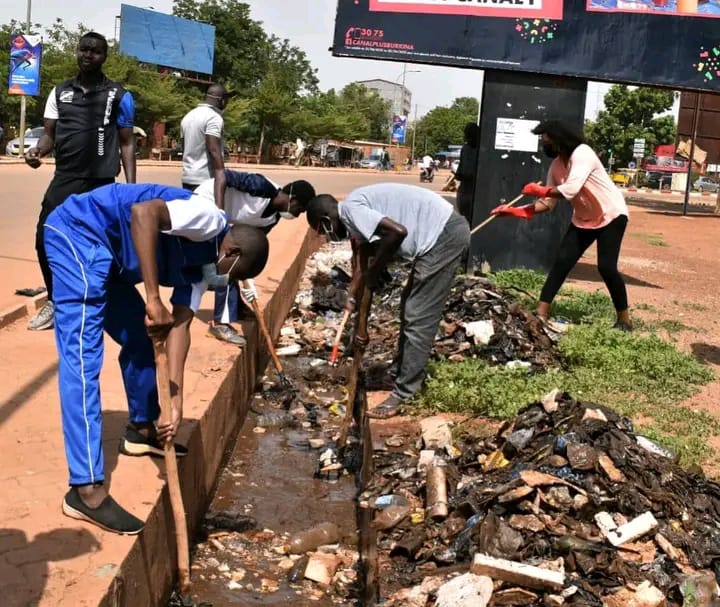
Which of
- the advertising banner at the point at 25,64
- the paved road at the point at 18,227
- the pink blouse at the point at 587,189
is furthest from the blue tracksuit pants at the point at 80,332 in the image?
the advertising banner at the point at 25,64

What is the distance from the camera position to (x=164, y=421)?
10.4 feet

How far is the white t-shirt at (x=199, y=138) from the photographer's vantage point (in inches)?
250

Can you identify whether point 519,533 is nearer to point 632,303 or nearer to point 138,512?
point 138,512

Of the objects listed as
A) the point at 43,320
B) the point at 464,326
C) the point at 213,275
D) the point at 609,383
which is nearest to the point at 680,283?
the point at 464,326

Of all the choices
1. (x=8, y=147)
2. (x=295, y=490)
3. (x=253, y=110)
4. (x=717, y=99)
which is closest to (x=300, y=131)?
(x=253, y=110)

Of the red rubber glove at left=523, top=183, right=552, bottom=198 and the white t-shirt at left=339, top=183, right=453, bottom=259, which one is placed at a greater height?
the red rubber glove at left=523, top=183, right=552, bottom=198

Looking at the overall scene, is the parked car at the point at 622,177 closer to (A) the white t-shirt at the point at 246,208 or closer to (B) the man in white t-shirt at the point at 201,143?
(B) the man in white t-shirt at the point at 201,143

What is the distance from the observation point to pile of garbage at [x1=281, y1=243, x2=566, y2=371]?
253 inches

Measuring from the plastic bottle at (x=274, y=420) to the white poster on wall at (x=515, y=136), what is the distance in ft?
15.2

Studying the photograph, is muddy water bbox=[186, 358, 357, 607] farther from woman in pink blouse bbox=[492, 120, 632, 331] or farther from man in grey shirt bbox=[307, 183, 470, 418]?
woman in pink blouse bbox=[492, 120, 632, 331]

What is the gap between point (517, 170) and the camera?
9516 millimetres

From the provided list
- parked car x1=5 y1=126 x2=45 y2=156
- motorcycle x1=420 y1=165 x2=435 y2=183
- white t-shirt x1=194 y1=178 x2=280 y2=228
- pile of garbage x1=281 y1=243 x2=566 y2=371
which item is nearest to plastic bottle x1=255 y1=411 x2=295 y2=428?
pile of garbage x1=281 y1=243 x2=566 y2=371

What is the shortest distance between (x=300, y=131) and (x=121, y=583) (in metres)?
55.9

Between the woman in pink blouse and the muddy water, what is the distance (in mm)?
2210
